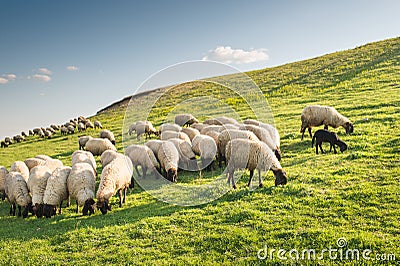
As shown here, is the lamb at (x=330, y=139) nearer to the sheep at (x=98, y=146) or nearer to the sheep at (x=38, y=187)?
the sheep at (x=38, y=187)

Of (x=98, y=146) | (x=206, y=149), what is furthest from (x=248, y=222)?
(x=98, y=146)

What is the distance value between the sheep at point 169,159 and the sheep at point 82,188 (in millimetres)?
2967

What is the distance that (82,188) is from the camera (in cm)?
1035

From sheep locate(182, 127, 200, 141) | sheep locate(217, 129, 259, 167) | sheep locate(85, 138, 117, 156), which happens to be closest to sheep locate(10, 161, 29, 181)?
sheep locate(85, 138, 117, 156)

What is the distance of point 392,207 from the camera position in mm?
7535

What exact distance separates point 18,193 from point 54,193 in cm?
185

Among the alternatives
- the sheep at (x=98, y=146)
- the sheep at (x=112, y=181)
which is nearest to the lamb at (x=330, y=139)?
the sheep at (x=112, y=181)

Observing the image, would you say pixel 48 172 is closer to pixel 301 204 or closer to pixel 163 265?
pixel 163 265

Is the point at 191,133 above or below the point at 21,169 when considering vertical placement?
above

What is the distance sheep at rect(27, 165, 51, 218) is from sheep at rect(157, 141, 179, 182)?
4.51m

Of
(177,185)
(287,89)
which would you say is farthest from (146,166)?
(287,89)

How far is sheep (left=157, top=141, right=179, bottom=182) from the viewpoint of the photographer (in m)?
12.0

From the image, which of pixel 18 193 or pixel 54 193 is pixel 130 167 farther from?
pixel 18 193
